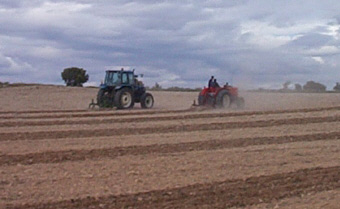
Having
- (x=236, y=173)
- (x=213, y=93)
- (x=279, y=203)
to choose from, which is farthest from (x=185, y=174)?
(x=213, y=93)

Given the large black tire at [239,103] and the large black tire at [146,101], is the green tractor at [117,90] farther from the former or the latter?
the large black tire at [239,103]

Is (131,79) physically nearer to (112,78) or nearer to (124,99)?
(112,78)

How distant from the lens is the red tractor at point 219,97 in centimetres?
2983

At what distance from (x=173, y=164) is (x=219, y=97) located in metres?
18.0

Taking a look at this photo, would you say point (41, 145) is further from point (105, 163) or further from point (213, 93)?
point (213, 93)

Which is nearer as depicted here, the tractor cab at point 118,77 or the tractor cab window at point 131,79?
the tractor cab at point 118,77

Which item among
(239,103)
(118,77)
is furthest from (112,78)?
(239,103)

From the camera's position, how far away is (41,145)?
15.3 meters

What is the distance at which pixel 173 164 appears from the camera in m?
12.0

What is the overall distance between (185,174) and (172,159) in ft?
6.00

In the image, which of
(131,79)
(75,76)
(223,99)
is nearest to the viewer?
(223,99)

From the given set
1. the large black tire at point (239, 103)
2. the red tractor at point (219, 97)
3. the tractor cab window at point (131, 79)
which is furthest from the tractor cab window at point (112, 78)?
the large black tire at point (239, 103)

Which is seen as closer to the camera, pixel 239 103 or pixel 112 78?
pixel 239 103

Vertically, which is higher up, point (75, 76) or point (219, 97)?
point (75, 76)
